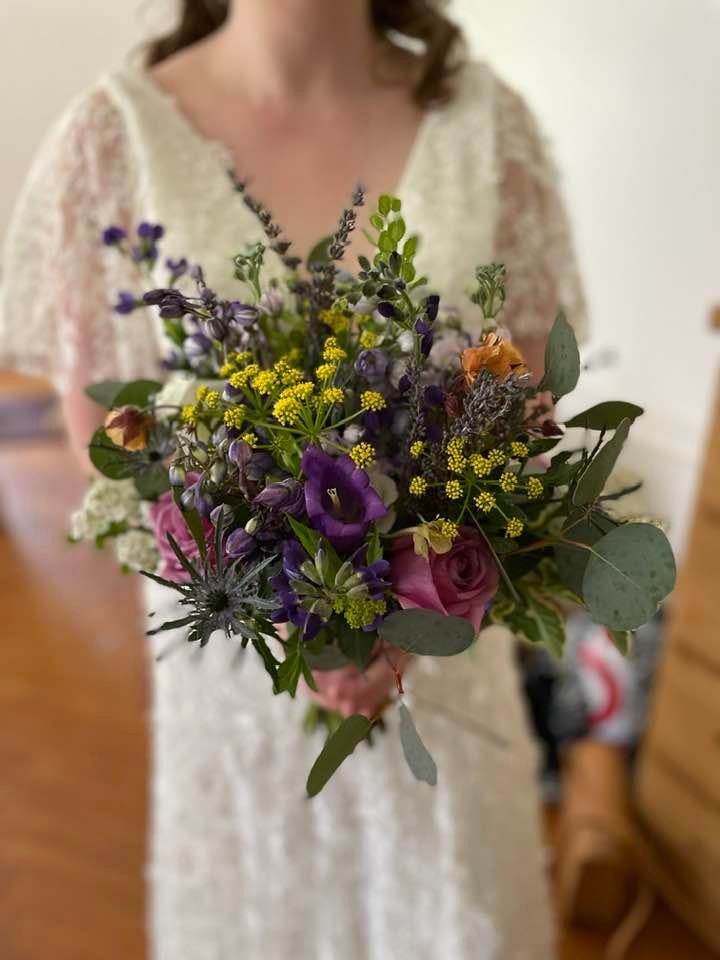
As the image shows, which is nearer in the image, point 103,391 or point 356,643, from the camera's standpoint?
point 356,643

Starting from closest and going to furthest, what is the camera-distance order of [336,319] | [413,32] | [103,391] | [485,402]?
[485,402]
[336,319]
[103,391]
[413,32]

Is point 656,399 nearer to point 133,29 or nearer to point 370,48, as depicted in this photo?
point 370,48

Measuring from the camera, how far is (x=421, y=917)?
1015mm

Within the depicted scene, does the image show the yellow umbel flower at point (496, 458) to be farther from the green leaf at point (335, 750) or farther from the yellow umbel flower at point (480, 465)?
the green leaf at point (335, 750)

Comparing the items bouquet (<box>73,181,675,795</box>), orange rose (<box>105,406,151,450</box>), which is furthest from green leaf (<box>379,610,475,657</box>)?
orange rose (<box>105,406,151,450</box>)

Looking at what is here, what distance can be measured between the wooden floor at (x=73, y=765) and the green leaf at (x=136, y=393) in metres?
1.38

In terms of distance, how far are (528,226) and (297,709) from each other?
68 centimetres

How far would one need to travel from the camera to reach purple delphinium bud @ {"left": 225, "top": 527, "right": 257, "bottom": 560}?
0.43m

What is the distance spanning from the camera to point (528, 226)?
97 cm

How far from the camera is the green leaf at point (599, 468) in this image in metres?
0.44

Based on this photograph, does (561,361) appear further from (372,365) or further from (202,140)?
(202,140)

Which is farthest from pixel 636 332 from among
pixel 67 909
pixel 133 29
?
pixel 133 29

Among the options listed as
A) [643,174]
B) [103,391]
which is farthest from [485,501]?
[643,174]

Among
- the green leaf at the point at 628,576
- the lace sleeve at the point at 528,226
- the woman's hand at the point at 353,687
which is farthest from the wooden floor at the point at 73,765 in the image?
the green leaf at the point at 628,576
